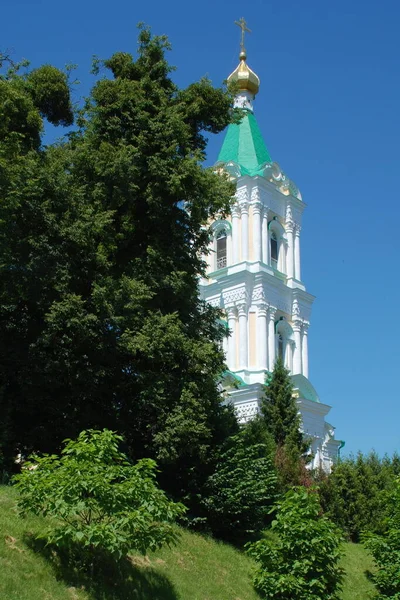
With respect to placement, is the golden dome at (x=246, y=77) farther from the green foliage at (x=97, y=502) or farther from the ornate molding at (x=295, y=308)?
the green foliage at (x=97, y=502)

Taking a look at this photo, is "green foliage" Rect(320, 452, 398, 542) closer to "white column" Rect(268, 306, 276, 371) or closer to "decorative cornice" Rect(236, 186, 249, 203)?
"white column" Rect(268, 306, 276, 371)

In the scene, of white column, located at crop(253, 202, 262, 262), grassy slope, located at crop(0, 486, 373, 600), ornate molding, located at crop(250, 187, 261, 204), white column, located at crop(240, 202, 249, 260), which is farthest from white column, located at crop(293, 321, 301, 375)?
grassy slope, located at crop(0, 486, 373, 600)

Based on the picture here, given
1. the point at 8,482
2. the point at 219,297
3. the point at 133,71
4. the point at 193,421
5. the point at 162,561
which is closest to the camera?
the point at 162,561

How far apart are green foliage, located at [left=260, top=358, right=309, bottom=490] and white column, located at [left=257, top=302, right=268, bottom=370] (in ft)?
31.5

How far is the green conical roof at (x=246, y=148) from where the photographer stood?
42.1 m

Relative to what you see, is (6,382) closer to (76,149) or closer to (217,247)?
(76,149)

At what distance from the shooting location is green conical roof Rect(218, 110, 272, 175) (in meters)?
42.1

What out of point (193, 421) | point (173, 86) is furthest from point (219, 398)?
point (173, 86)

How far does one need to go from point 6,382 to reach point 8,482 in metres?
2.94

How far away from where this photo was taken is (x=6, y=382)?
58.9 feet

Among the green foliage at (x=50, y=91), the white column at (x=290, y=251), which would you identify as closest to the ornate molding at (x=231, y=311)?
the white column at (x=290, y=251)

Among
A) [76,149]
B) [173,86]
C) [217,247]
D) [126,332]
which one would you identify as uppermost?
[217,247]

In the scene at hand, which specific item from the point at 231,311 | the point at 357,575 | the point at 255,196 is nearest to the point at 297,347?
the point at 231,311

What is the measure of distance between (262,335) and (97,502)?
2702 cm
